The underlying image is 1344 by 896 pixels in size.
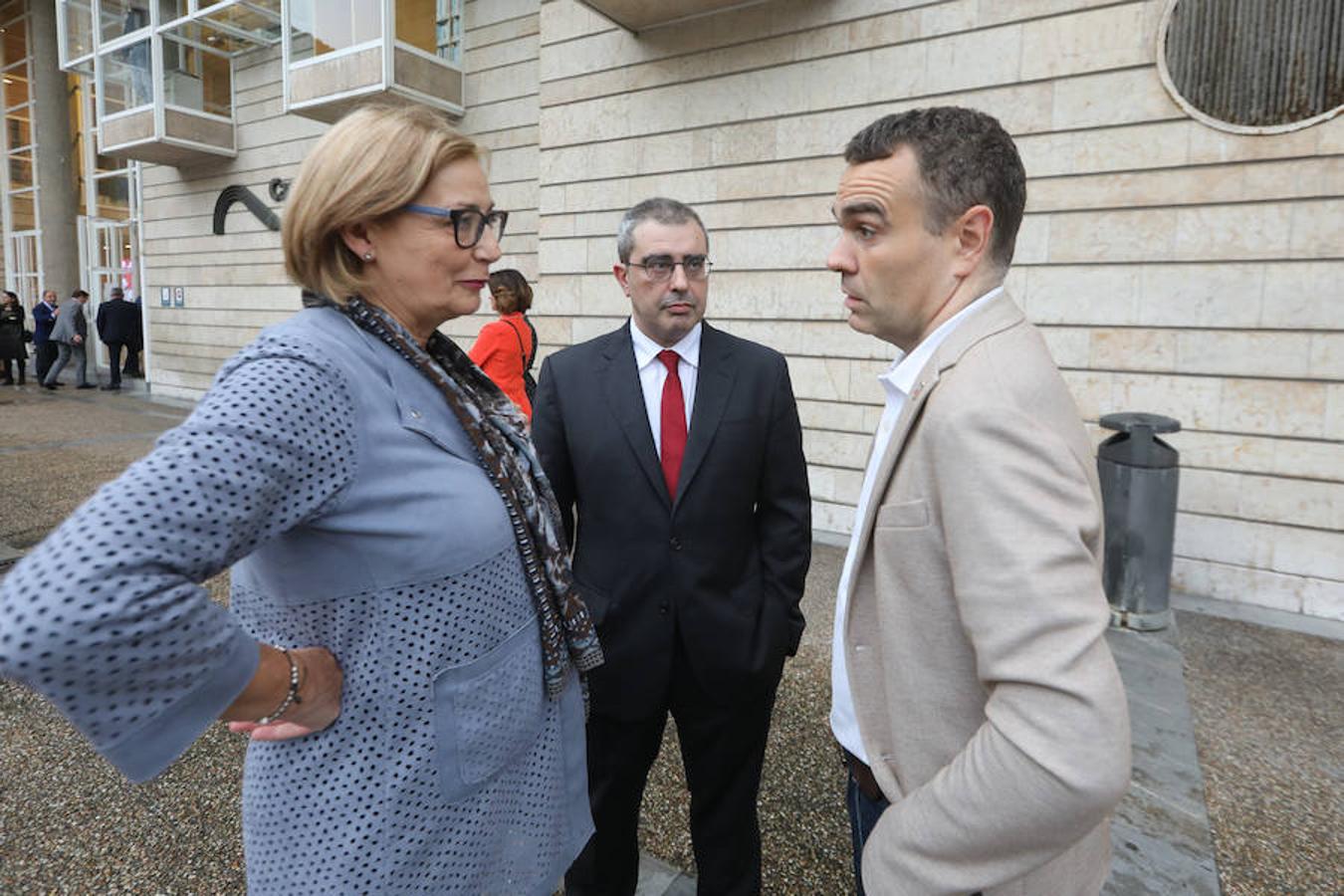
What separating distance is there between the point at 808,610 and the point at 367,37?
929 cm

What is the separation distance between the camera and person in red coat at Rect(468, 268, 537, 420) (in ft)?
16.6

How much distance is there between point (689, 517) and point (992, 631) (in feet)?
4.06

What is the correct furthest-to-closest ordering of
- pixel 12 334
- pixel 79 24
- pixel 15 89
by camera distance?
pixel 15 89, pixel 12 334, pixel 79 24

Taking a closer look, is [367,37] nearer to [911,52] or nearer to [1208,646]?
[911,52]

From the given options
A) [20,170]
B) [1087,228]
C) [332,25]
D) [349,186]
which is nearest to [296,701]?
[349,186]

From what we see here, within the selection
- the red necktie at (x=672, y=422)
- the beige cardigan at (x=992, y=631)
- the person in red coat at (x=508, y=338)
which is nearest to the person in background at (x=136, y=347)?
the person in red coat at (x=508, y=338)

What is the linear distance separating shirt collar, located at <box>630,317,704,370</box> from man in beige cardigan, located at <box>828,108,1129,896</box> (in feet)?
3.24

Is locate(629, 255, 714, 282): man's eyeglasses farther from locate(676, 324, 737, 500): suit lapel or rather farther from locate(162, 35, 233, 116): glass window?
locate(162, 35, 233, 116): glass window

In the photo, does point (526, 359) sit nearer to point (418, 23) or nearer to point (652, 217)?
point (652, 217)

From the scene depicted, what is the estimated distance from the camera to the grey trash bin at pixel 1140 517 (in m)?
4.47

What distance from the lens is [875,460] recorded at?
139 cm

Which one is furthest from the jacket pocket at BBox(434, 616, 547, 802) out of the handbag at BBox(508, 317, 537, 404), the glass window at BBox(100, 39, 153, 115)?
the glass window at BBox(100, 39, 153, 115)

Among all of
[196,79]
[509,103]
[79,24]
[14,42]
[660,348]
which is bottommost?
[660,348]

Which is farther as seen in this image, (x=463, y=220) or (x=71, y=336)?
(x=71, y=336)
